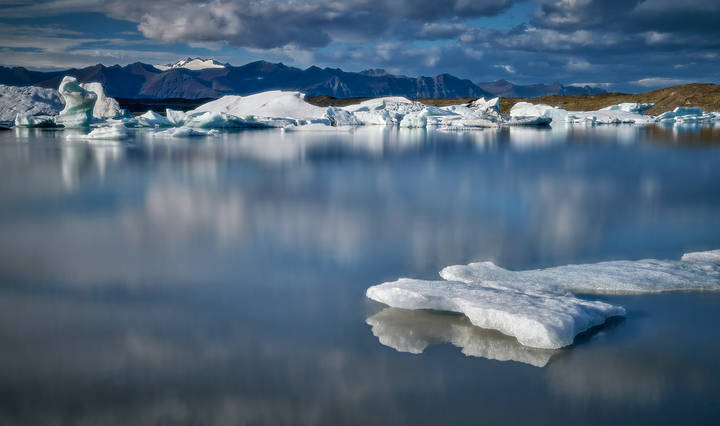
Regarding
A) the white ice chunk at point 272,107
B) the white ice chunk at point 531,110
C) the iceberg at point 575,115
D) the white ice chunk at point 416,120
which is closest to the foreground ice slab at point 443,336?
the white ice chunk at point 416,120

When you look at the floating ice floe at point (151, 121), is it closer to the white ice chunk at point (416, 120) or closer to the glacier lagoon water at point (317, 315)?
the white ice chunk at point (416, 120)

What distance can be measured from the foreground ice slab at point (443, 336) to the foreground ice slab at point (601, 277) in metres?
0.57

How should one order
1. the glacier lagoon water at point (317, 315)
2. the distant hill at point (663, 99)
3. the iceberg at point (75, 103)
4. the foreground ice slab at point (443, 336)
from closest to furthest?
1. the glacier lagoon water at point (317, 315)
2. the foreground ice slab at point (443, 336)
3. the iceberg at point (75, 103)
4. the distant hill at point (663, 99)

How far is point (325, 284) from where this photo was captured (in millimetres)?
3584

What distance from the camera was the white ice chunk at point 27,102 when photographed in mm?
31109

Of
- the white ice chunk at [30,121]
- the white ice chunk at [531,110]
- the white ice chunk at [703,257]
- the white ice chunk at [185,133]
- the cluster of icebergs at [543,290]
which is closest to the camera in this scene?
the cluster of icebergs at [543,290]

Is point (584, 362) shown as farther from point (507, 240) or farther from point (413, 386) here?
point (507, 240)

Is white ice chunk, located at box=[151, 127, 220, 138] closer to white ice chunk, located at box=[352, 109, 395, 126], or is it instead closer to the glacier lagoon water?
white ice chunk, located at box=[352, 109, 395, 126]

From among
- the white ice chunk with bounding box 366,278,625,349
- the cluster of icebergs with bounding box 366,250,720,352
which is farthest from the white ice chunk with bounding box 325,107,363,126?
the white ice chunk with bounding box 366,278,625,349

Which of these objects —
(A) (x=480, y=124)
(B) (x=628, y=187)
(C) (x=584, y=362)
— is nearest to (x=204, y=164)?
(B) (x=628, y=187)

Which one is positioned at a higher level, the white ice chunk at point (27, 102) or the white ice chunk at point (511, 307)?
the white ice chunk at point (27, 102)

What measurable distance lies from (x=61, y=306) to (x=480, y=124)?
29536 mm

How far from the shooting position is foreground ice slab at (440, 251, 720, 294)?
3408 mm

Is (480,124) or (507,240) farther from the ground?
(480,124)
